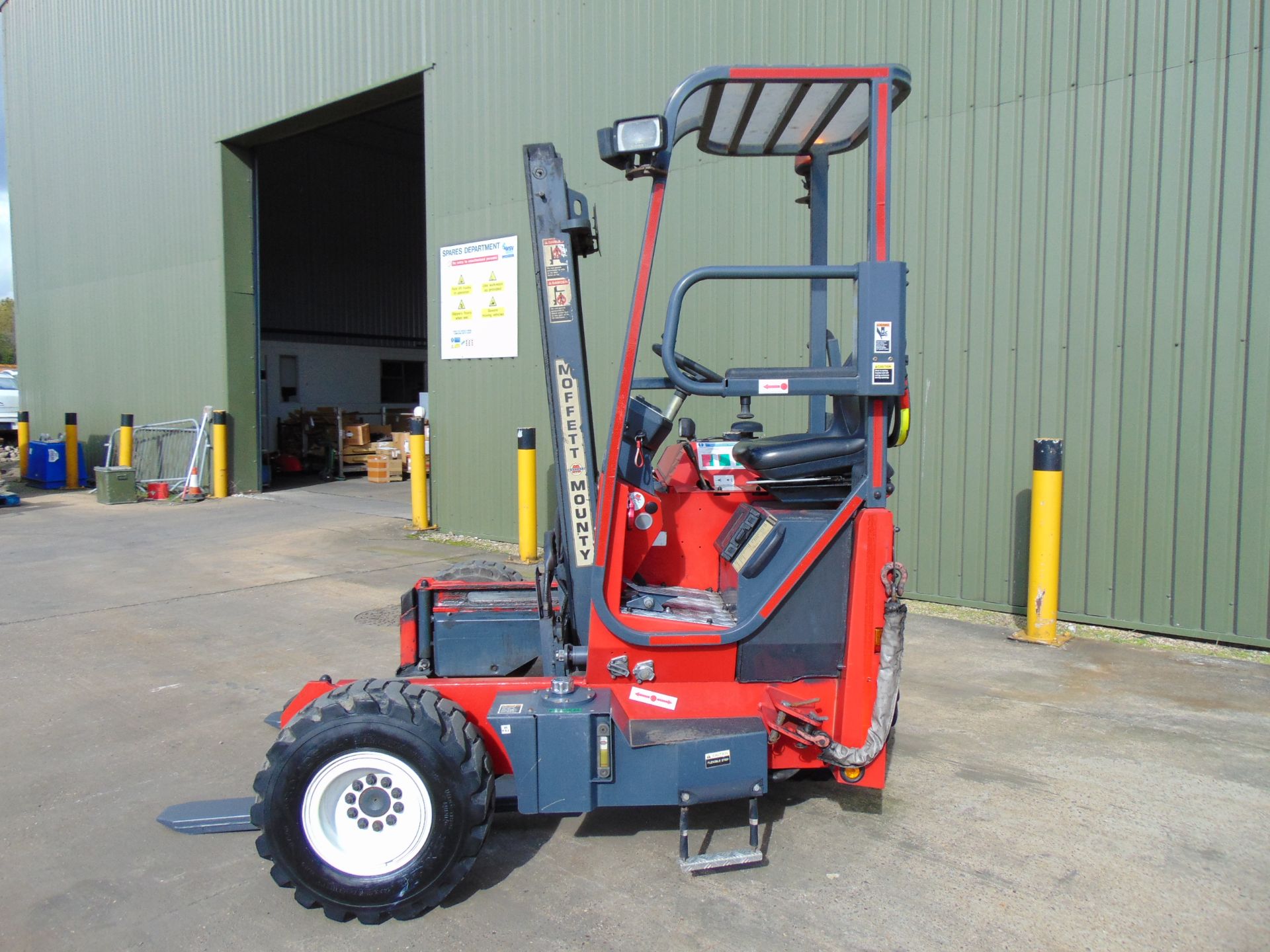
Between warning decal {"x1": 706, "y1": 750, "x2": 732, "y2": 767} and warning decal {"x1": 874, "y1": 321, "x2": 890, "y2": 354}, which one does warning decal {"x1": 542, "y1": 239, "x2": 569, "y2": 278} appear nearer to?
warning decal {"x1": 874, "y1": 321, "x2": 890, "y2": 354}

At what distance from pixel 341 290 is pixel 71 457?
9.20m

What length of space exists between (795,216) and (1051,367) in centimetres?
251

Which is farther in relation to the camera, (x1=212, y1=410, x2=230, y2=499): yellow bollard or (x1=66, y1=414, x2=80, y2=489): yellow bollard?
(x1=66, y1=414, x2=80, y2=489): yellow bollard

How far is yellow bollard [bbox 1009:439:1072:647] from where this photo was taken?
6359 mm

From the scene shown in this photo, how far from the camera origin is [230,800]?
396cm

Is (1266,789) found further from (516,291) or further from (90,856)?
(516,291)

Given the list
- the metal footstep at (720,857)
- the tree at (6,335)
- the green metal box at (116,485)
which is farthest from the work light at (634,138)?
the tree at (6,335)

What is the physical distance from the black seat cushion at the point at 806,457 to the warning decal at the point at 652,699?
963mm

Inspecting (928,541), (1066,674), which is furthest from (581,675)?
(928,541)

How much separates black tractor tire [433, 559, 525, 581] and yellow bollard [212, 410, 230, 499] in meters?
11.1

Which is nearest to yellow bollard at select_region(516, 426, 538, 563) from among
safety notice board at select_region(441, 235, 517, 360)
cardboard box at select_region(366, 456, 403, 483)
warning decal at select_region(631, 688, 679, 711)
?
safety notice board at select_region(441, 235, 517, 360)

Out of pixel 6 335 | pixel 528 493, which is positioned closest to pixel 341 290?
pixel 528 493

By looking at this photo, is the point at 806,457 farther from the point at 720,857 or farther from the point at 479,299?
the point at 479,299

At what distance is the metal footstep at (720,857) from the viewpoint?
3309mm
